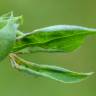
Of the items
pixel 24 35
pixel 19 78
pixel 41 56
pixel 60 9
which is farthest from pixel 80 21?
pixel 24 35

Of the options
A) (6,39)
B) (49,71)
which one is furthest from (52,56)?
(6,39)

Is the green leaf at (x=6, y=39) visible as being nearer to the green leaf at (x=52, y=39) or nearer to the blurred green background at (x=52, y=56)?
the green leaf at (x=52, y=39)

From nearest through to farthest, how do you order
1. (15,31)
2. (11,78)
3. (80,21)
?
(15,31)
(11,78)
(80,21)

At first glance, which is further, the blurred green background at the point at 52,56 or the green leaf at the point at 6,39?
the blurred green background at the point at 52,56

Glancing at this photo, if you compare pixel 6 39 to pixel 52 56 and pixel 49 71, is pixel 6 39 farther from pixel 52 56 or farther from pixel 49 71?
pixel 52 56

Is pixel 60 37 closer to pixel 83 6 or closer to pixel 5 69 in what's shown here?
pixel 5 69

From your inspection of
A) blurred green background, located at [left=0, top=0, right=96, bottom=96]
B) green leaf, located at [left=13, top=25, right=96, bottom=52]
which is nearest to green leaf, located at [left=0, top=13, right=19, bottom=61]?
green leaf, located at [left=13, top=25, right=96, bottom=52]

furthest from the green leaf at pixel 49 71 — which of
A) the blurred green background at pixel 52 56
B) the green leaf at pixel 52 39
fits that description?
the blurred green background at pixel 52 56
